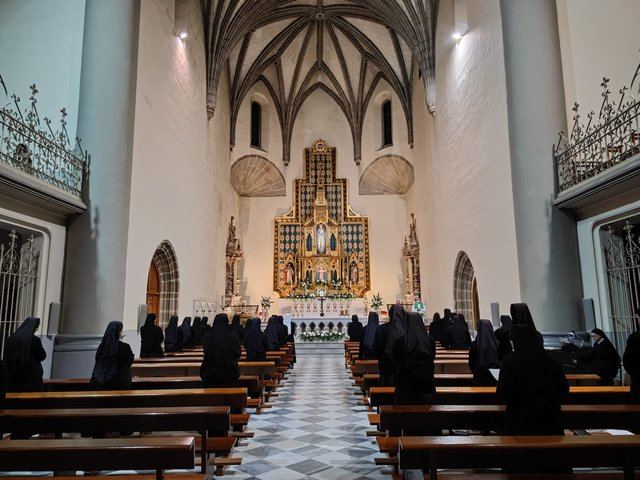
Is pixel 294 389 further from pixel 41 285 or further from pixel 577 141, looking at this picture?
pixel 577 141

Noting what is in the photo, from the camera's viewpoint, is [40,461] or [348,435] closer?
[40,461]

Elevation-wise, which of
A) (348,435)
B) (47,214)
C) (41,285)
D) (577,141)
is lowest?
(348,435)

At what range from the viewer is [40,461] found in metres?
2.71

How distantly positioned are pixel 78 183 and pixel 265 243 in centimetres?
1556

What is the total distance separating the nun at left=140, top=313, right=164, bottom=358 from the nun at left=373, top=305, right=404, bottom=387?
4.75 metres

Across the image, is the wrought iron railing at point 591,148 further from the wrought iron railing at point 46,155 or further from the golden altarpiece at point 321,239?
the golden altarpiece at point 321,239

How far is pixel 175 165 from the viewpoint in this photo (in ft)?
44.6

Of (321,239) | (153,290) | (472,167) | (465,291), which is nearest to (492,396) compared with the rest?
(472,167)

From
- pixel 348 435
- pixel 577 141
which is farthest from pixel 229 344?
pixel 577 141

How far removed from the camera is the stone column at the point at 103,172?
8.25m

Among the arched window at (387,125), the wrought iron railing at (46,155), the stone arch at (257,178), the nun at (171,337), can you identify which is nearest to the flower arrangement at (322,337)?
the nun at (171,337)

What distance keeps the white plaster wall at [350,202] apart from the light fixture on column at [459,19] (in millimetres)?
10559

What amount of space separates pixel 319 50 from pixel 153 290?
48.7 feet

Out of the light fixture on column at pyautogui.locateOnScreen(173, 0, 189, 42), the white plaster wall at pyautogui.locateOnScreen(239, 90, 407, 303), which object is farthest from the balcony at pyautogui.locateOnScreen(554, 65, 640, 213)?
the white plaster wall at pyautogui.locateOnScreen(239, 90, 407, 303)
